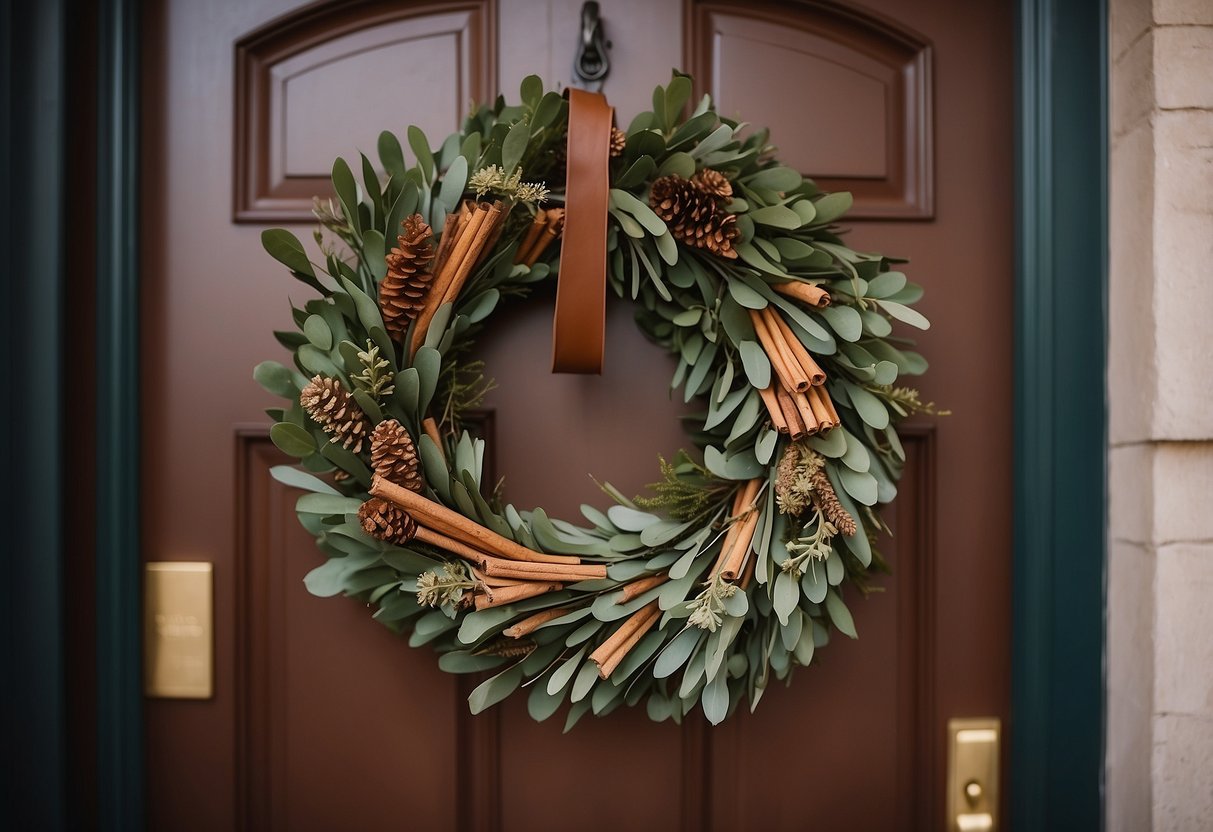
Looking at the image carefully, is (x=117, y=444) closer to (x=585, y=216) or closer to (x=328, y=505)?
(x=328, y=505)

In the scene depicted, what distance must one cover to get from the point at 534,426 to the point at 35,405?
0.59 metres

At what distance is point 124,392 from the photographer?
2.88 feet

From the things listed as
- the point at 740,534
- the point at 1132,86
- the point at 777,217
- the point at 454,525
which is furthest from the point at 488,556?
the point at 1132,86

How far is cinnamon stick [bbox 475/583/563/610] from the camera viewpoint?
74 centimetres

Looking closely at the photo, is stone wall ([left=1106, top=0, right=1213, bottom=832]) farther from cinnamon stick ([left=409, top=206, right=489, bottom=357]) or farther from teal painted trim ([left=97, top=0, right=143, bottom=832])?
teal painted trim ([left=97, top=0, right=143, bottom=832])

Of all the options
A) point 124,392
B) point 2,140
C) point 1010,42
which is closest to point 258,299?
point 124,392

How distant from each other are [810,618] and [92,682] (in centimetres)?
88

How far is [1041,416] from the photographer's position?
866mm

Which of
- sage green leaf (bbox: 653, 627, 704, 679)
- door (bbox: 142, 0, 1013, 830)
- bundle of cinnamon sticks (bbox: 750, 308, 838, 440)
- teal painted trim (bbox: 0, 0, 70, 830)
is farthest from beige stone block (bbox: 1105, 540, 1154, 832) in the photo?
teal painted trim (bbox: 0, 0, 70, 830)

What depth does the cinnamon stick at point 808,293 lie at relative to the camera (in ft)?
2.48

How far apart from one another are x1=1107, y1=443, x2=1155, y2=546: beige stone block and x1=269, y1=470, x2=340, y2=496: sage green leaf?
35.5 inches

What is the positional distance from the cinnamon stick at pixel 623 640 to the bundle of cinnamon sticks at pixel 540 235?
16.5 inches

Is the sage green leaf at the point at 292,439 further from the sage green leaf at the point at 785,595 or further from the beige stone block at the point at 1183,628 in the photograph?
the beige stone block at the point at 1183,628

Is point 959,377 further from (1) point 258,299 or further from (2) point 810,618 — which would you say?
(1) point 258,299
